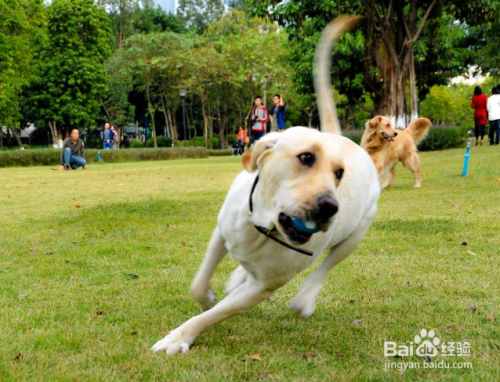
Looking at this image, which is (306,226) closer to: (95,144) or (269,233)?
(269,233)

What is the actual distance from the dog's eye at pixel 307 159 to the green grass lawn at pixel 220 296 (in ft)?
3.66

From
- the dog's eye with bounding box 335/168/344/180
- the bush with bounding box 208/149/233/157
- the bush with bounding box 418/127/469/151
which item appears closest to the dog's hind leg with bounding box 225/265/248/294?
the dog's eye with bounding box 335/168/344/180

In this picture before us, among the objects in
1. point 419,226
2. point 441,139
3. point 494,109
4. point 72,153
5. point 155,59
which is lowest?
point 419,226

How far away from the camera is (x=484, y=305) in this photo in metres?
3.71

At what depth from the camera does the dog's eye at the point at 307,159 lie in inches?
95.8

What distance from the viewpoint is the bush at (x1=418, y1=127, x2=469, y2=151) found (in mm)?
25562

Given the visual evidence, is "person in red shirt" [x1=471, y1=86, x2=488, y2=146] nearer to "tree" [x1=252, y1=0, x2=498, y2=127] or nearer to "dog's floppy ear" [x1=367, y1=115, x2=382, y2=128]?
"tree" [x1=252, y1=0, x2=498, y2=127]

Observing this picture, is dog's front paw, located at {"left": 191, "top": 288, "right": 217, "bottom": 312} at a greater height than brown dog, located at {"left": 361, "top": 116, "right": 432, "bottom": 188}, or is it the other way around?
brown dog, located at {"left": 361, "top": 116, "right": 432, "bottom": 188}

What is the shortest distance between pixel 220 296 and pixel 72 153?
1699 centimetres

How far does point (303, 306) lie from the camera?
11.1ft

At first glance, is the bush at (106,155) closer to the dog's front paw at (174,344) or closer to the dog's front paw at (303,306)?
the dog's front paw at (303,306)

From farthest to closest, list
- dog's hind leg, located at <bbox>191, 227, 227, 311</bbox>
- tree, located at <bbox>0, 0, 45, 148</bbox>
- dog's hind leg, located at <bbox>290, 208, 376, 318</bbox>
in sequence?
tree, located at <bbox>0, 0, 45, 148</bbox> → dog's hind leg, located at <bbox>290, 208, 376, 318</bbox> → dog's hind leg, located at <bbox>191, 227, 227, 311</bbox>

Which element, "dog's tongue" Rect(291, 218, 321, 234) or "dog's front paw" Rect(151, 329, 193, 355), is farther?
"dog's front paw" Rect(151, 329, 193, 355)

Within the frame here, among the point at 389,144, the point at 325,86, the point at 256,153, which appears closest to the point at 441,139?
the point at 389,144
